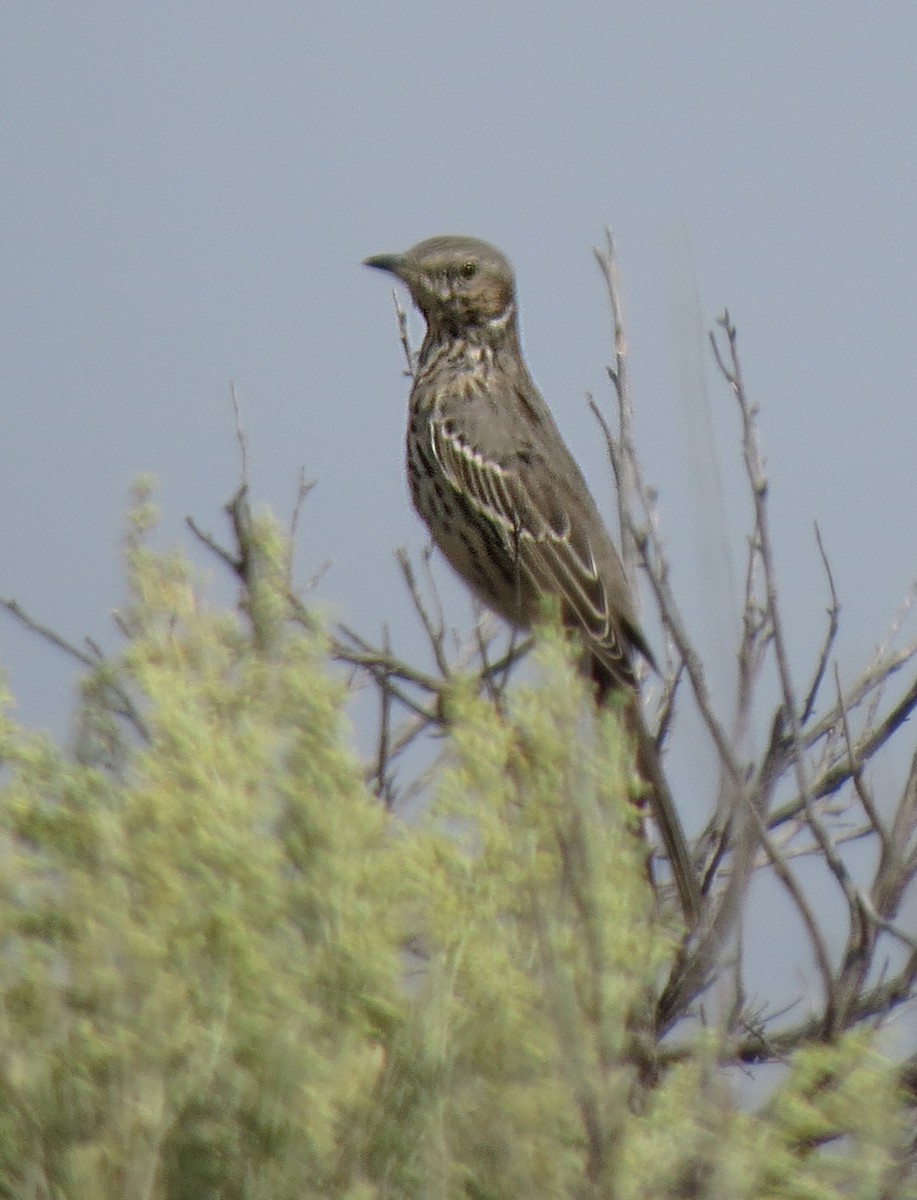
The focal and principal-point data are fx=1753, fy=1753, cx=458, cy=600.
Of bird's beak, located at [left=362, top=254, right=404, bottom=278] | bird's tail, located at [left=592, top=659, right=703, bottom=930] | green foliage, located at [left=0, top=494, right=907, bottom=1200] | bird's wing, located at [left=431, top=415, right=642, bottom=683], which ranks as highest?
bird's beak, located at [left=362, top=254, right=404, bottom=278]

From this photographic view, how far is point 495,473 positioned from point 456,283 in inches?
33.6

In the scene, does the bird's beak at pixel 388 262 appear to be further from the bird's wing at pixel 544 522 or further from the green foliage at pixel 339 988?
the green foliage at pixel 339 988

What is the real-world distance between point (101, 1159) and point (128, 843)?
32 centimetres

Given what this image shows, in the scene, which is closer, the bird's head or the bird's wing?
the bird's wing

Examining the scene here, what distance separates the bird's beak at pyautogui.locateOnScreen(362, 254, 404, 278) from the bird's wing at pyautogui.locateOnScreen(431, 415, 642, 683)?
61 cm

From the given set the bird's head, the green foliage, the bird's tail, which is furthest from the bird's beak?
the green foliage

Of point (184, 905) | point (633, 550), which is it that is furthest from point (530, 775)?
point (633, 550)


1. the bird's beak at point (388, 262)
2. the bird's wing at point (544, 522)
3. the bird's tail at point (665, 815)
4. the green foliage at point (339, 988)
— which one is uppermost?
the bird's beak at point (388, 262)

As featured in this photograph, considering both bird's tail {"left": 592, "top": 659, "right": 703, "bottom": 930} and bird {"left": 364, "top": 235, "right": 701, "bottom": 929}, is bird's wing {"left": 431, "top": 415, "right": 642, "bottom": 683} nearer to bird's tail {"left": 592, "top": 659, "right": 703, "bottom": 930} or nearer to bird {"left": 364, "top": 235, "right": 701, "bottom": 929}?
bird {"left": 364, "top": 235, "right": 701, "bottom": 929}

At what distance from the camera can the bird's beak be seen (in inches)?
215

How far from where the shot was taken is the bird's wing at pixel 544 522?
4902 mm

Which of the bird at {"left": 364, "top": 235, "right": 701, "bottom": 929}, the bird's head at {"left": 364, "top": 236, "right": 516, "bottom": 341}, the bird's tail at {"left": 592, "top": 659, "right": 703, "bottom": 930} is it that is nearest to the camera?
the bird's tail at {"left": 592, "top": 659, "right": 703, "bottom": 930}

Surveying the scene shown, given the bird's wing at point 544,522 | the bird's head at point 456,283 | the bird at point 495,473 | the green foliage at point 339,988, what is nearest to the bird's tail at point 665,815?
the bird at point 495,473

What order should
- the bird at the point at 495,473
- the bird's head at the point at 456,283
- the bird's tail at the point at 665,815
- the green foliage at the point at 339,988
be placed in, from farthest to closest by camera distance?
the bird's head at the point at 456,283
the bird at the point at 495,473
the bird's tail at the point at 665,815
the green foliage at the point at 339,988
